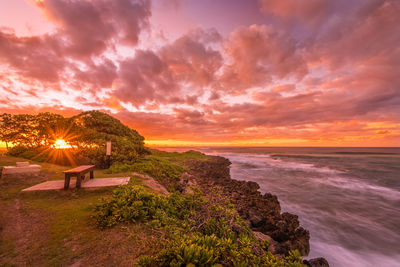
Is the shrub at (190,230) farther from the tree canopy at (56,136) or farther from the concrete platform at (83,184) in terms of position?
the tree canopy at (56,136)

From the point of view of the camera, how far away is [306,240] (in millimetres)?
8203

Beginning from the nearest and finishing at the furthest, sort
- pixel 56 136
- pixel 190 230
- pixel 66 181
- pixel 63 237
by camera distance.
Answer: pixel 63 237 → pixel 190 230 → pixel 66 181 → pixel 56 136

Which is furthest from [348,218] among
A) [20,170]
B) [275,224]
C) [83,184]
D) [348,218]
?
[20,170]

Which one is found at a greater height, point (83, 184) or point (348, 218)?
point (83, 184)

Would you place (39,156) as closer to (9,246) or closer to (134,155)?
(134,155)

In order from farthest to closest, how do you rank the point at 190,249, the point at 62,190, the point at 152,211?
the point at 62,190, the point at 152,211, the point at 190,249

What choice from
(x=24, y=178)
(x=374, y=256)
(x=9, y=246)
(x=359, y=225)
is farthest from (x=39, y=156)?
(x=359, y=225)

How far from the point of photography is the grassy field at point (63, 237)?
11.1 feet

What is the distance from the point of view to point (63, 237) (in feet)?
13.3

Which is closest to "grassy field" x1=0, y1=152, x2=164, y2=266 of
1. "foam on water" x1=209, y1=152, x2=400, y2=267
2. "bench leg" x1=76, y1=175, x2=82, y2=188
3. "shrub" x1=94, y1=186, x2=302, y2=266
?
"shrub" x1=94, y1=186, x2=302, y2=266

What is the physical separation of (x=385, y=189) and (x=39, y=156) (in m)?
40.1

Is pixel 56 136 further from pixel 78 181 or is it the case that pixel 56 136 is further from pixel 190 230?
pixel 190 230

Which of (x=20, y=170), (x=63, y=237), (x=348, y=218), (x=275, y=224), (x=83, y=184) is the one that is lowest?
(x=348, y=218)

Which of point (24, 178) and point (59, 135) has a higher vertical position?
point (59, 135)
